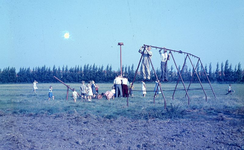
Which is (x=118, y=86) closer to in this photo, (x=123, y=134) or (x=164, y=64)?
(x=164, y=64)

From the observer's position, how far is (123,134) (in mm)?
5012

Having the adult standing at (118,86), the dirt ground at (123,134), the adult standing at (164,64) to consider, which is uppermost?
the adult standing at (164,64)

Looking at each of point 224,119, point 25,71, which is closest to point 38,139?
point 224,119

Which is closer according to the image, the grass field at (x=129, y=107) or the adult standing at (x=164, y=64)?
the grass field at (x=129, y=107)

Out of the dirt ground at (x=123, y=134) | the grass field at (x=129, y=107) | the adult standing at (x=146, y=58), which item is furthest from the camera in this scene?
the adult standing at (x=146, y=58)

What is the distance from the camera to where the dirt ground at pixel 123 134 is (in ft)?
13.9

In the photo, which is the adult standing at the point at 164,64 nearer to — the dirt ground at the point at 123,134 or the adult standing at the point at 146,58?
the adult standing at the point at 146,58

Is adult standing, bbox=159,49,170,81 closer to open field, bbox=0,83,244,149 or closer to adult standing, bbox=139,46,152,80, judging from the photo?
adult standing, bbox=139,46,152,80

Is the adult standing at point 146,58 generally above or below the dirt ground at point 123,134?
above

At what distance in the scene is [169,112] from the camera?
719 cm

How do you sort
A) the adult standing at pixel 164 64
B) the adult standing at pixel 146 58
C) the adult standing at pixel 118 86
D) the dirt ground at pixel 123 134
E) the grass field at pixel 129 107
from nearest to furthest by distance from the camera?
the dirt ground at pixel 123 134
the grass field at pixel 129 107
the adult standing at pixel 146 58
the adult standing at pixel 164 64
the adult standing at pixel 118 86

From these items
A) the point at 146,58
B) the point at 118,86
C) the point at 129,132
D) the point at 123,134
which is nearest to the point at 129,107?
the point at 146,58

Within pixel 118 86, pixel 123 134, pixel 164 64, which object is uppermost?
pixel 164 64

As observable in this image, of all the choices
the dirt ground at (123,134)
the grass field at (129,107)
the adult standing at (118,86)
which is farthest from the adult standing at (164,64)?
the dirt ground at (123,134)
